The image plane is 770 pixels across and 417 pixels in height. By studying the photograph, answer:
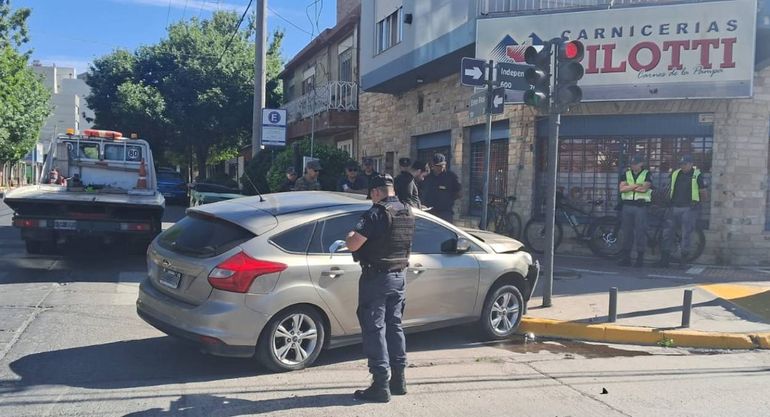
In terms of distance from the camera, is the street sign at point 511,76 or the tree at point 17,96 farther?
the tree at point 17,96

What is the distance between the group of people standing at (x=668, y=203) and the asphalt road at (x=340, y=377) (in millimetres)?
4423

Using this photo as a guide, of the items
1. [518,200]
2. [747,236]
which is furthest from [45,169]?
[747,236]

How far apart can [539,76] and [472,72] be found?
1186mm

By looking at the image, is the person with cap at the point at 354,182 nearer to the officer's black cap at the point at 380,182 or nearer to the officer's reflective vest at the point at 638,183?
the officer's reflective vest at the point at 638,183

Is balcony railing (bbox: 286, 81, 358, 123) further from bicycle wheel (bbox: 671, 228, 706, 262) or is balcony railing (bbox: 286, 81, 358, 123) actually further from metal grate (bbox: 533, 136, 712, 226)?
bicycle wheel (bbox: 671, 228, 706, 262)

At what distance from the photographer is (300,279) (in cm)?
534

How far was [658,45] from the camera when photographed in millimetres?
11281

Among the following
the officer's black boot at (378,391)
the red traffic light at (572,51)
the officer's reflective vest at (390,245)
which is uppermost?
the red traffic light at (572,51)

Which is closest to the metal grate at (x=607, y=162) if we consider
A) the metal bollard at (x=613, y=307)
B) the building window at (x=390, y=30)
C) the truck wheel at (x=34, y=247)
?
the metal bollard at (x=613, y=307)

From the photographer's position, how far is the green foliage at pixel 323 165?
54.4 ft

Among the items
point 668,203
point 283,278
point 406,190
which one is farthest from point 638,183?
point 283,278

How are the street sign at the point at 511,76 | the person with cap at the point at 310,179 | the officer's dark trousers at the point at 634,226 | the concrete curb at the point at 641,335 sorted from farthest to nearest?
the officer's dark trousers at the point at 634,226 < the person with cap at the point at 310,179 < the street sign at the point at 511,76 < the concrete curb at the point at 641,335

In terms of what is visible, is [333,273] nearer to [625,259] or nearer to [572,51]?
[572,51]

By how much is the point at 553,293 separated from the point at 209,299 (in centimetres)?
531
